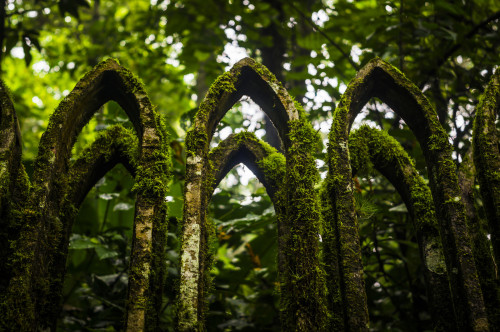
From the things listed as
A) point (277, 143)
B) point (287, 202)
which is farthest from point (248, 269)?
point (287, 202)

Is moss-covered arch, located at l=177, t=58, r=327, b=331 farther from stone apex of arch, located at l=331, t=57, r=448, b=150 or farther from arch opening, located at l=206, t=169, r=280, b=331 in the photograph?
arch opening, located at l=206, t=169, r=280, b=331

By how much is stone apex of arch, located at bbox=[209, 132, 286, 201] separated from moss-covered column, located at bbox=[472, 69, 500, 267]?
39.2 inches

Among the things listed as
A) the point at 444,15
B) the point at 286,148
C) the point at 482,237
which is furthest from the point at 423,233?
the point at 444,15

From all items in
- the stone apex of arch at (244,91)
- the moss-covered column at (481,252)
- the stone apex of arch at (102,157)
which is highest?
the stone apex of arch at (244,91)

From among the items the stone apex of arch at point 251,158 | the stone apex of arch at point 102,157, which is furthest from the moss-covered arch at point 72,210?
the stone apex of arch at point 251,158

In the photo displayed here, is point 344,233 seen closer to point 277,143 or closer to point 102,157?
point 102,157

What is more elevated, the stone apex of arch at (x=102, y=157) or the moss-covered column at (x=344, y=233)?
the stone apex of arch at (x=102, y=157)

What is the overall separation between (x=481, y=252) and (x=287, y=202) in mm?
1043

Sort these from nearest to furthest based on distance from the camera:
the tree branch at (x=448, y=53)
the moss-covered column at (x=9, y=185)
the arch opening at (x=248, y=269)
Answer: the moss-covered column at (x=9, y=185)
the tree branch at (x=448, y=53)
the arch opening at (x=248, y=269)

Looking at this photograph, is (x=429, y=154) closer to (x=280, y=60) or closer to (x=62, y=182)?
(x=62, y=182)

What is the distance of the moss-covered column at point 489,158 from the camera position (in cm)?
171

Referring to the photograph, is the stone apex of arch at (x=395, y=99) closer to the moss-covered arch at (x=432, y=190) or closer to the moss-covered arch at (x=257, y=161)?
the moss-covered arch at (x=432, y=190)

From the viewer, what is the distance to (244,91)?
2.02 meters

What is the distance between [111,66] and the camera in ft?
6.21
